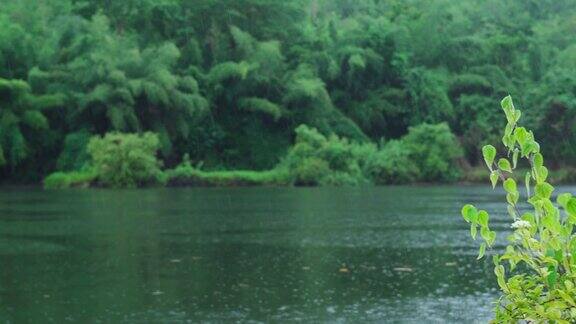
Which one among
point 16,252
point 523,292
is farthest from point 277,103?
point 523,292

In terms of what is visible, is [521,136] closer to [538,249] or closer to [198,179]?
[538,249]

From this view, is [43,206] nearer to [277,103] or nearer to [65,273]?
[65,273]

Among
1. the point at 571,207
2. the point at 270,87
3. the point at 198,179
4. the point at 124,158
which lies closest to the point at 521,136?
the point at 571,207

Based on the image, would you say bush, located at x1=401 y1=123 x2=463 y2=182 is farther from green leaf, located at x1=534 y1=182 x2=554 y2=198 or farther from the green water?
green leaf, located at x1=534 y1=182 x2=554 y2=198

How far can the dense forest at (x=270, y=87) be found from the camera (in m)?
41.4

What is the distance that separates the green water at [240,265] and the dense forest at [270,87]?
15313mm

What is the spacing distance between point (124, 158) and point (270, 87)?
9582mm

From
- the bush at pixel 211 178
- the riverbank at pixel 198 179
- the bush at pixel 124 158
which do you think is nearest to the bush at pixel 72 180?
the riverbank at pixel 198 179

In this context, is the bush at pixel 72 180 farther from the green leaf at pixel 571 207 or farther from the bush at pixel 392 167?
the green leaf at pixel 571 207

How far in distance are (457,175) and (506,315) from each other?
4181 centimetres

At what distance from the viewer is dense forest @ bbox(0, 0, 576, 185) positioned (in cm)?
4138

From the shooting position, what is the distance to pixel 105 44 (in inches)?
1646

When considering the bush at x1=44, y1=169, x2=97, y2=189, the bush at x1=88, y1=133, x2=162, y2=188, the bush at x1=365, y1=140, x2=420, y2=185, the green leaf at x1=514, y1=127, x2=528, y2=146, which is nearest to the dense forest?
the bush at x1=365, y1=140, x2=420, y2=185

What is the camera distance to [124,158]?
3850 centimetres
